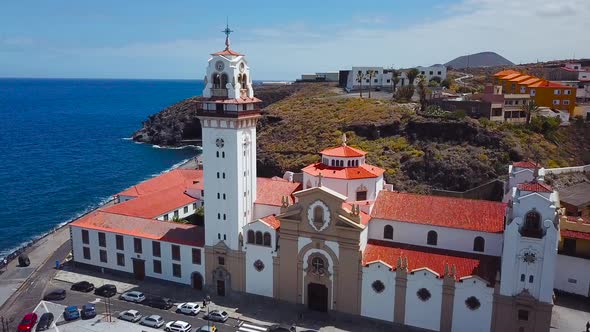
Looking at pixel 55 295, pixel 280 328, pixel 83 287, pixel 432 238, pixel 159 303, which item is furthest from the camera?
pixel 83 287

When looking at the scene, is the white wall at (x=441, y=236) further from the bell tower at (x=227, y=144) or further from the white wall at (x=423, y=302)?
the bell tower at (x=227, y=144)

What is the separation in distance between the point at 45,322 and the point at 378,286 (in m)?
28.2

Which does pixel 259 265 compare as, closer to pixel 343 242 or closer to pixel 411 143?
pixel 343 242

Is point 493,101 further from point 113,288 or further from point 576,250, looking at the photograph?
point 113,288

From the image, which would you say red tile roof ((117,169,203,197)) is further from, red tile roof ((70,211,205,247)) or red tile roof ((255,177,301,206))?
red tile roof ((255,177,301,206))

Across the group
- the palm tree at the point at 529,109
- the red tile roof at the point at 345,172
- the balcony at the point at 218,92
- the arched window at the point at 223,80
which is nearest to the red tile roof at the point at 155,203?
the balcony at the point at 218,92

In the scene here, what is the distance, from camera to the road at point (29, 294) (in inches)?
1610

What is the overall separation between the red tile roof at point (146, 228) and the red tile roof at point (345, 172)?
13.3m

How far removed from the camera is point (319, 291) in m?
41.5

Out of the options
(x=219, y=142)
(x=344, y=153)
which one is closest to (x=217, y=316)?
(x=219, y=142)

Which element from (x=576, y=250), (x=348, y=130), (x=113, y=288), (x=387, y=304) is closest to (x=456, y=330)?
(x=387, y=304)

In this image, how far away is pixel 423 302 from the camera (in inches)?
1480

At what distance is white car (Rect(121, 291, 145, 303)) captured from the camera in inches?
1686

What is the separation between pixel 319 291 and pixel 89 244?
2592cm
